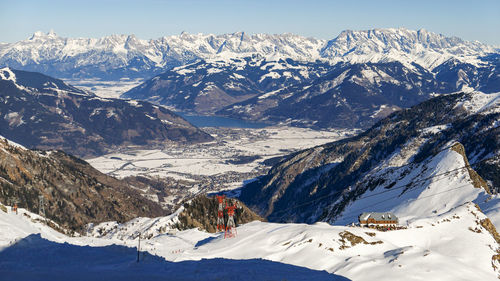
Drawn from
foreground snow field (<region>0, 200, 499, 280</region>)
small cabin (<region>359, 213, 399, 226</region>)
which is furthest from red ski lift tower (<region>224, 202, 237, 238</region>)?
small cabin (<region>359, 213, 399, 226</region>)

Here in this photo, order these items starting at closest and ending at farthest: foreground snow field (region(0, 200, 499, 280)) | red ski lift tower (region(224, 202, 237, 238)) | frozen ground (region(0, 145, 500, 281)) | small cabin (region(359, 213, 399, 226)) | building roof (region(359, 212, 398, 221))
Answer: foreground snow field (region(0, 200, 499, 280))
frozen ground (region(0, 145, 500, 281))
red ski lift tower (region(224, 202, 237, 238))
small cabin (region(359, 213, 399, 226))
building roof (region(359, 212, 398, 221))

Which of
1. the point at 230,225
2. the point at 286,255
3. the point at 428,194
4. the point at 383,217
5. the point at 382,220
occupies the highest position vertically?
the point at 286,255

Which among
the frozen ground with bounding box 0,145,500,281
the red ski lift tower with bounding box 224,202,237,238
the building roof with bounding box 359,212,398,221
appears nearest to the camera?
the frozen ground with bounding box 0,145,500,281

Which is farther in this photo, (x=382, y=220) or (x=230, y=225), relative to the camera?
(x=382, y=220)

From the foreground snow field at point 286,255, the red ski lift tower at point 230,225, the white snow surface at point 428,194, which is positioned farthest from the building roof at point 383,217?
the red ski lift tower at point 230,225

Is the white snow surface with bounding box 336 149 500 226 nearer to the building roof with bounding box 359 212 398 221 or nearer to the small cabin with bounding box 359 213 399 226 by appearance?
the building roof with bounding box 359 212 398 221

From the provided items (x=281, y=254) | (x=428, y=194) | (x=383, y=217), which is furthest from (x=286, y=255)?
(x=428, y=194)

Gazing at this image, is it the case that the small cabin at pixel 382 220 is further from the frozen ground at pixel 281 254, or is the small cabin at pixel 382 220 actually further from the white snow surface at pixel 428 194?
the white snow surface at pixel 428 194

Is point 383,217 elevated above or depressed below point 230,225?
below

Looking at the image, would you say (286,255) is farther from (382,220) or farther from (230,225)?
(382,220)
